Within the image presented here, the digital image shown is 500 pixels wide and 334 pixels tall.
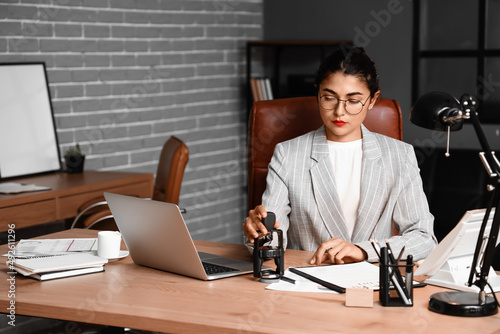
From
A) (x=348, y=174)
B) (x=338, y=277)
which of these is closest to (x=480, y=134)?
(x=338, y=277)

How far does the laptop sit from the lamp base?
1.62 feet

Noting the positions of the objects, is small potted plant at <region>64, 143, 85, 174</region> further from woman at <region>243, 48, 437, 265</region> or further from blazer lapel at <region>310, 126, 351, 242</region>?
blazer lapel at <region>310, 126, 351, 242</region>

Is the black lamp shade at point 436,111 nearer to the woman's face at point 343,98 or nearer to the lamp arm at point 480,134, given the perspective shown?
the lamp arm at point 480,134

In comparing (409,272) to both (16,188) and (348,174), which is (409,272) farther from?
(16,188)

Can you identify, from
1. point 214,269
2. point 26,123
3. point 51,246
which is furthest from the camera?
point 26,123

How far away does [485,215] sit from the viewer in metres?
1.53

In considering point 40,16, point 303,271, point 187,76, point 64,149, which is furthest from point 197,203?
point 303,271

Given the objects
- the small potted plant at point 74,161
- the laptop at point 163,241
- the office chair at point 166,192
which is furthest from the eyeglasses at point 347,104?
the small potted plant at point 74,161

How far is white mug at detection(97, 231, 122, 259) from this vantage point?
1882 millimetres

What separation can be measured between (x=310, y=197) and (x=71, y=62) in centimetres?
189

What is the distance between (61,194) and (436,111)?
1.86m

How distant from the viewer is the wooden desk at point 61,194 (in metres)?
2.78

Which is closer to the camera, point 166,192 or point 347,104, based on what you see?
point 347,104

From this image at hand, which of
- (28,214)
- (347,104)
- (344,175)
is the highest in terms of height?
(347,104)
